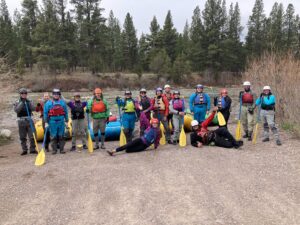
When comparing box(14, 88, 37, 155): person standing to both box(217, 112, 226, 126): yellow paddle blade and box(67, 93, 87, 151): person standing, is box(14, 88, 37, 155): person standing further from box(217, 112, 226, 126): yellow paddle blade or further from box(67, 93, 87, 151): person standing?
box(217, 112, 226, 126): yellow paddle blade

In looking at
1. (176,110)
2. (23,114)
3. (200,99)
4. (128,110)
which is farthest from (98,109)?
(200,99)

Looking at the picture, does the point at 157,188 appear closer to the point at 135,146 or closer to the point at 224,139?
the point at 135,146

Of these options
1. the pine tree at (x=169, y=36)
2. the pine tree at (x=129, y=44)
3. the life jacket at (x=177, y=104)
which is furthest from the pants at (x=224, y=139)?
the pine tree at (x=129, y=44)

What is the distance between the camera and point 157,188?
568 centimetres

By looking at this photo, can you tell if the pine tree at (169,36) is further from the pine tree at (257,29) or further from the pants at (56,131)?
the pants at (56,131)

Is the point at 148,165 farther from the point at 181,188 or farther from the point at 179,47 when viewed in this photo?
the point at 179,47

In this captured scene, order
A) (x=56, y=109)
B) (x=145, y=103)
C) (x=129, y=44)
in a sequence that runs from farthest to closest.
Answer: (x=129, y=44), (x=145, y=103), (x=56, y=109)

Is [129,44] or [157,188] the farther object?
[129,44]

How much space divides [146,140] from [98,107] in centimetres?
154

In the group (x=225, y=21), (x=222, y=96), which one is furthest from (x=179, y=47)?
(x=222, y=96)

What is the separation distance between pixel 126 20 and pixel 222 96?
42975 millimetres

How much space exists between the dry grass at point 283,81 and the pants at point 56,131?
23.9ft

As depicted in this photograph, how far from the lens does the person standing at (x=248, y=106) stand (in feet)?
30.3

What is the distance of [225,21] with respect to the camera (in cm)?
4653
